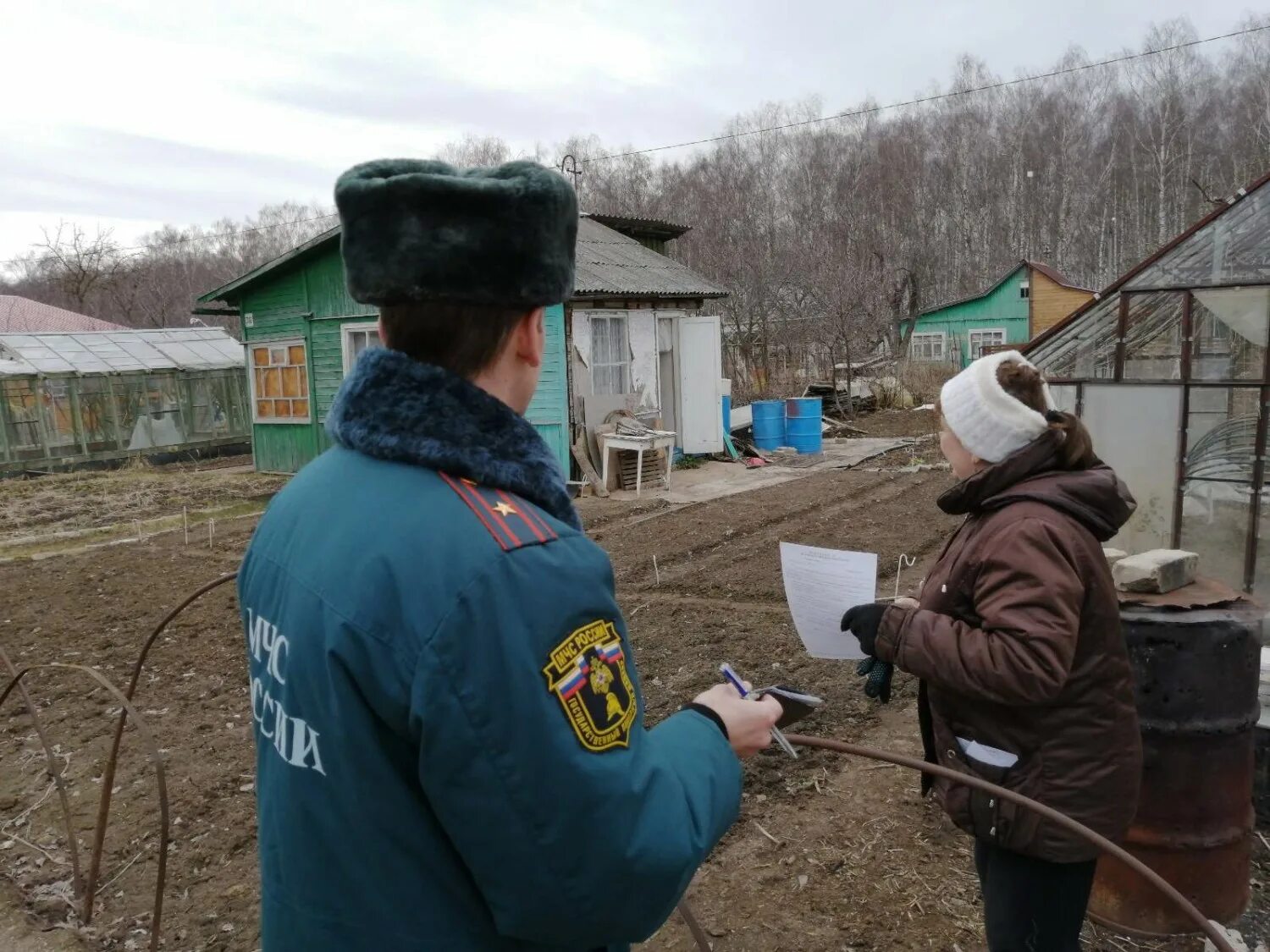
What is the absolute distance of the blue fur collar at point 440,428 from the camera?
3.63ft

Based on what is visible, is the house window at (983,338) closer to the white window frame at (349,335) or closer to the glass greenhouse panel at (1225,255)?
the white window frame at (349,335)

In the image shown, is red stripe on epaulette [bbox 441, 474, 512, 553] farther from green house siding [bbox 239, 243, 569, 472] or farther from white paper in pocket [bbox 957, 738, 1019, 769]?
green house siding [bbox 239, 243, 569, 472]

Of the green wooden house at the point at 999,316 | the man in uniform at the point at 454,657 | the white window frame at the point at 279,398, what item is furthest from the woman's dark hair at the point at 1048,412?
the green wooden house at the point at 999,316

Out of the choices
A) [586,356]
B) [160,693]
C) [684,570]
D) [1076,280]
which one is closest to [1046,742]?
[160,693]

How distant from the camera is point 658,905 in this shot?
1.10 m

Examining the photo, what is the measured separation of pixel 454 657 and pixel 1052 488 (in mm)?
1558

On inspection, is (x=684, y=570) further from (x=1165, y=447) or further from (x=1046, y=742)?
(x=1046, y=742)

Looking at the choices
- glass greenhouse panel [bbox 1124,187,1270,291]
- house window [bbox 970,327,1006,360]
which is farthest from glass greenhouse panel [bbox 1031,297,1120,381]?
house window [bbox 970,327,1006,360]

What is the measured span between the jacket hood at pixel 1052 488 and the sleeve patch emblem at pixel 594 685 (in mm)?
1243

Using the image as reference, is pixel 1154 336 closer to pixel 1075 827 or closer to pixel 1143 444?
pixel 1143 444

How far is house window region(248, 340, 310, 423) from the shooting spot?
1482 centimetres

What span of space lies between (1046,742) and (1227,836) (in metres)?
1.25

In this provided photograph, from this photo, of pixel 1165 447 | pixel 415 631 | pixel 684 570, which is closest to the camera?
pixel 415 631

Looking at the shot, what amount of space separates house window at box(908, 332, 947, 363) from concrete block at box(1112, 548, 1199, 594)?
34.6 meters
